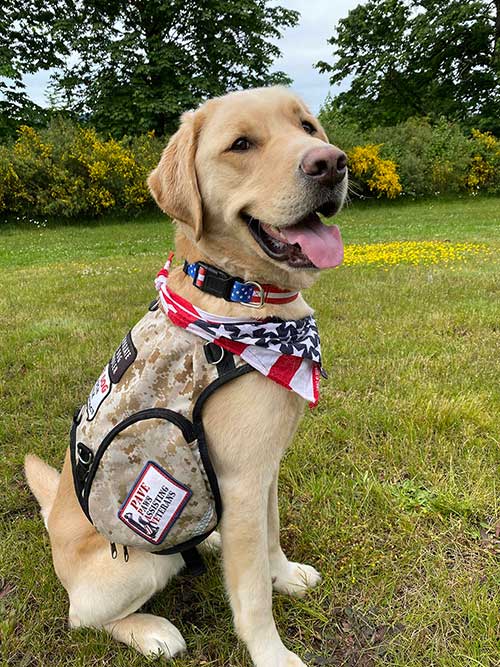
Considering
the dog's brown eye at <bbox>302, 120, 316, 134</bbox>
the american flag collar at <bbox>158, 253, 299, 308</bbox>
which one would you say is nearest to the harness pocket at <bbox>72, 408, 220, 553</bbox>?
the american flag collar at <bbox>158, 253, 299, 308</bbox>

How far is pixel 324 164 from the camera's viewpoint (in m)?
1.65

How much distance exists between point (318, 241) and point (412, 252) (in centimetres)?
781

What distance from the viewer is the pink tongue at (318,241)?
1.71m

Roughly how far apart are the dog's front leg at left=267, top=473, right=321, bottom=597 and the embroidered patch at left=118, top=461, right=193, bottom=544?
20.3 inches

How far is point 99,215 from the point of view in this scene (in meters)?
16.4

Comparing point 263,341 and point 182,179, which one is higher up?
point 182,179

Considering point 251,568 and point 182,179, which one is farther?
point 182,179

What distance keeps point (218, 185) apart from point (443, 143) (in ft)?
74.8

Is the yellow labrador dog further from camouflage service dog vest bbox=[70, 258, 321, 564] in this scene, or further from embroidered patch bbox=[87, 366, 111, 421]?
embroidered patch bbox=[87, 366, 111, 421]

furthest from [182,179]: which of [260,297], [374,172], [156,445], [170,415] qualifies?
[374,172]

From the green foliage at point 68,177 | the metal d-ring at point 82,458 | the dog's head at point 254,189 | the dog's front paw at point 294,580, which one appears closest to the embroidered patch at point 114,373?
the metal d-ring at point 82,458

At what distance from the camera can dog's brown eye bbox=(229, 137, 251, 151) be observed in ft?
6.03

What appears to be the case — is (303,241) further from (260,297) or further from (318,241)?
(260,297)

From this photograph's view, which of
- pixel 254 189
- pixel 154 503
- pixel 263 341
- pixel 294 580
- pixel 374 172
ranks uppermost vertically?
pixel 374 172
